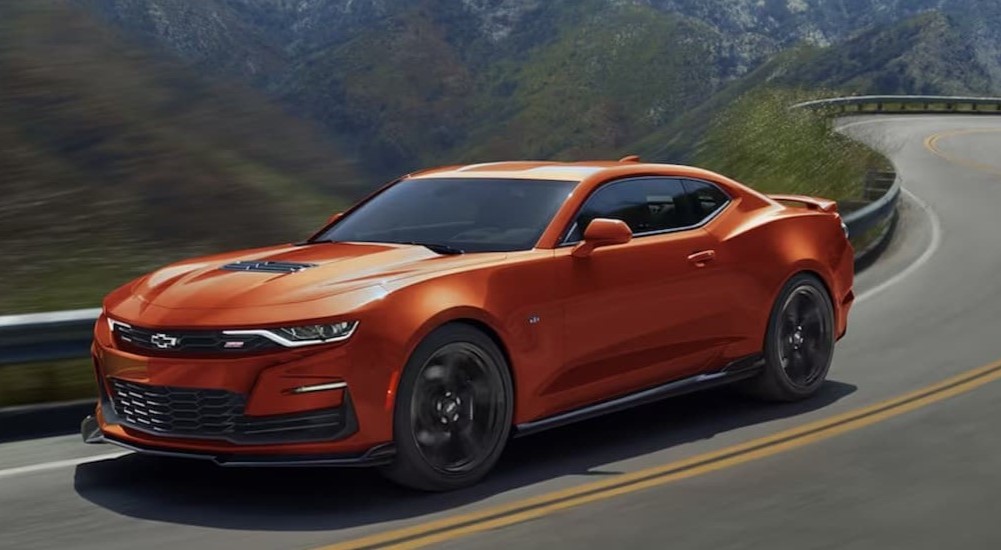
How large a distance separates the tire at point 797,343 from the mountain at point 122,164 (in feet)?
20.6

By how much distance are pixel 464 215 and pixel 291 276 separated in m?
1.35

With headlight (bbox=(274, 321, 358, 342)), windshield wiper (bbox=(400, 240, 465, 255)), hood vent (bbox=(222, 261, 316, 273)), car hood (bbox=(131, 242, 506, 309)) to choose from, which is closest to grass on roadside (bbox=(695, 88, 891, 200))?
windshield wiper (bbox=(400, 240, 465, 255))

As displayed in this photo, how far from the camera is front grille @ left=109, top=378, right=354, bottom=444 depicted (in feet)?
20.2

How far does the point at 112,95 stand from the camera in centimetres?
1652

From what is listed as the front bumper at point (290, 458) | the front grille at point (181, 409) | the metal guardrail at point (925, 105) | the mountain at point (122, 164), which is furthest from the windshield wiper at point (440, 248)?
the metal guardrail at point (925, 105)

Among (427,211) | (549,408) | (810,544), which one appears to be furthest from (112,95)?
(810,544)

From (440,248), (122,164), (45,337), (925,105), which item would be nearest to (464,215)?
(440,248)

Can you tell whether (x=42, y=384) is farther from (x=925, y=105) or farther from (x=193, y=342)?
(x=925, y=105)

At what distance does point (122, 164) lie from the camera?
15.6m

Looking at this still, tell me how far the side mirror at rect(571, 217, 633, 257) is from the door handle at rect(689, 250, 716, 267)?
85cm

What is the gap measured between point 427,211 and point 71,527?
261 centimetres

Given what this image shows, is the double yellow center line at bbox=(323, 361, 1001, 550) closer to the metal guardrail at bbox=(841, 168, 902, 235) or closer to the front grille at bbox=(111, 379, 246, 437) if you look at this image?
the front grille at bbox=(111, 379, 246, 437)

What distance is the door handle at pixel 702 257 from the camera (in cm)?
809

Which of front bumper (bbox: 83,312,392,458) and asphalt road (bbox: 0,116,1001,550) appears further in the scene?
front bumper (bbox: 83,312,392,458)
